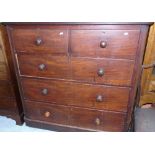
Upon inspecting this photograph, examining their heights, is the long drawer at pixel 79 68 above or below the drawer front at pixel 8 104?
above

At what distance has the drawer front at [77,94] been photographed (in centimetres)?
129

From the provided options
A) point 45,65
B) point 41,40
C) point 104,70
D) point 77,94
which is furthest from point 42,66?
point 104,70

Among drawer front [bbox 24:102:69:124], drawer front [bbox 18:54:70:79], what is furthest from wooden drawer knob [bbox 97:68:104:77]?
drawer front [bbox 24:102:69:124]

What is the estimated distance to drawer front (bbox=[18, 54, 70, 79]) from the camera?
126 cm

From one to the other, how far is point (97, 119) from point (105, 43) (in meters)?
0.67

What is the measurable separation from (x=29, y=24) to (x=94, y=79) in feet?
1.95

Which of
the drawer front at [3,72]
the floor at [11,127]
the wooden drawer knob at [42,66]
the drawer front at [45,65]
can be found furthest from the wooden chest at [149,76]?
the drawer front at [3,72]

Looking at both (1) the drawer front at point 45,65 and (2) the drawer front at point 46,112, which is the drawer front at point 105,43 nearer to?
(1) the drawer front at point 45,65

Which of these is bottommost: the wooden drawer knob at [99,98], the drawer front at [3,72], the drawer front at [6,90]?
the drawer front at [6,90]

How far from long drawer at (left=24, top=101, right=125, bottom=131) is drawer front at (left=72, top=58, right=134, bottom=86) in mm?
303

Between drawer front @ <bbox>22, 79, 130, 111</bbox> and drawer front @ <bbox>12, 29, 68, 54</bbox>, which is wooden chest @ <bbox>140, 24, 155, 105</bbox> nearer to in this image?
drawer front @ <bbox>22, 79, 130, 111</bbox>

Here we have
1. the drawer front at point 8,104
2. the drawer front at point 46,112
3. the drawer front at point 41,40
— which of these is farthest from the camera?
the drawer front at point 8,104

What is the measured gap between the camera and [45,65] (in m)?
1.30
